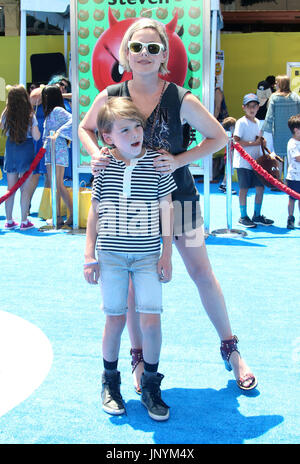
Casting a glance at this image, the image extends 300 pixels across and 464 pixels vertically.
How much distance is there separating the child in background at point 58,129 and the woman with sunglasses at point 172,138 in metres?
4.60

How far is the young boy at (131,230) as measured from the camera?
2646 mm

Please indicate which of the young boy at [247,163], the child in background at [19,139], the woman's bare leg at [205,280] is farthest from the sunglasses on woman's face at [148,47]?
the young boy at [247,163]

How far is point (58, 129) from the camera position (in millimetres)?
7508

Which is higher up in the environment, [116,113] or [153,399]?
[116,113]

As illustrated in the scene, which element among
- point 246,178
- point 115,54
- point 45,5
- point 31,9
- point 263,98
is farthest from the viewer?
point 263,98

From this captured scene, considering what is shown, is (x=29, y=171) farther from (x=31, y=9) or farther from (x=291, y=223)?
(x=31, y=9)

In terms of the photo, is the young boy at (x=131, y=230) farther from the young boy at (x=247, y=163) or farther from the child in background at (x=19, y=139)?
the young boy at (x=247, y=163)

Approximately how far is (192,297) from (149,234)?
2.05 meters

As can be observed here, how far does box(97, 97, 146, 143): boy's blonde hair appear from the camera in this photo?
8.45 ft

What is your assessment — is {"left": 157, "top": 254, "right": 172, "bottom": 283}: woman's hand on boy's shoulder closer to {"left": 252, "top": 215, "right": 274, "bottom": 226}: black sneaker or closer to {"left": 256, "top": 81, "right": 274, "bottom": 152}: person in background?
{"left": 252, "top": 215, "right": 274, "bottom": 226}: black sneaker

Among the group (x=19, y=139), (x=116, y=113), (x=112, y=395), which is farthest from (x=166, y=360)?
(x=19, y=139)

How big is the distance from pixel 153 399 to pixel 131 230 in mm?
793

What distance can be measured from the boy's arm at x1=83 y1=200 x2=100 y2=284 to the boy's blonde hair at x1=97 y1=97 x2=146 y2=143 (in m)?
0.35

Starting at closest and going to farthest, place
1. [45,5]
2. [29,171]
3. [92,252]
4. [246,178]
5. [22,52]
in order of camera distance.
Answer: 1. [92,252]
2. [29,171]
3. [246,178]
4. [45,5]
5. [22,52]
